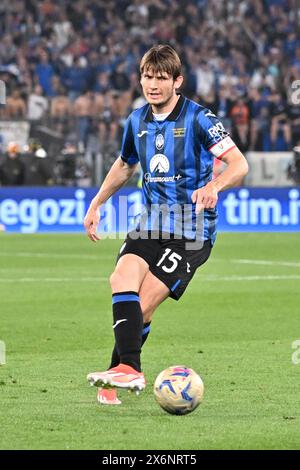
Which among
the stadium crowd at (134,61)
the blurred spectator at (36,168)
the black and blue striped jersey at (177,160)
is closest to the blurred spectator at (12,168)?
the blurred spectator at (36,168)

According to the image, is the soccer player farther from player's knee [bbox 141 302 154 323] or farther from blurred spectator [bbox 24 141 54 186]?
blurred spectator [bbox 24 141 54 186]

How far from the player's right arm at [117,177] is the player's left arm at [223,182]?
0.76 metres

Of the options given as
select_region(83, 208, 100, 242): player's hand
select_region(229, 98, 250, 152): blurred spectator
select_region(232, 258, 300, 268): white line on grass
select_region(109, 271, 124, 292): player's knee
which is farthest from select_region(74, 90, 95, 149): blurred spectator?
select_region(109, 271, 124, 292): player's knee

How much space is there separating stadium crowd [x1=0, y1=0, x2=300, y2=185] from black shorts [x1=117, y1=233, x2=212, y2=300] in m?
16.5

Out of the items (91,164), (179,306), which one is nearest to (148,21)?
(91,164)

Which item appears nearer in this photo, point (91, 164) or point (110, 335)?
point (110, 335)

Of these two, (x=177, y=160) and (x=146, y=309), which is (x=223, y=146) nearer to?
(x=177, y=160)

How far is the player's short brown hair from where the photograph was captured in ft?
24.1

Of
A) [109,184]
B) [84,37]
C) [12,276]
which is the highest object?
[84,37]

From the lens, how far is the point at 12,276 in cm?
1611

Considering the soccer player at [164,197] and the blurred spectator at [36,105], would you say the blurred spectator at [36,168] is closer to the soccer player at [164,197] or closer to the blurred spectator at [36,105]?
the blurred spectator at [36,105]

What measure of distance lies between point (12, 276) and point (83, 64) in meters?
12.1
